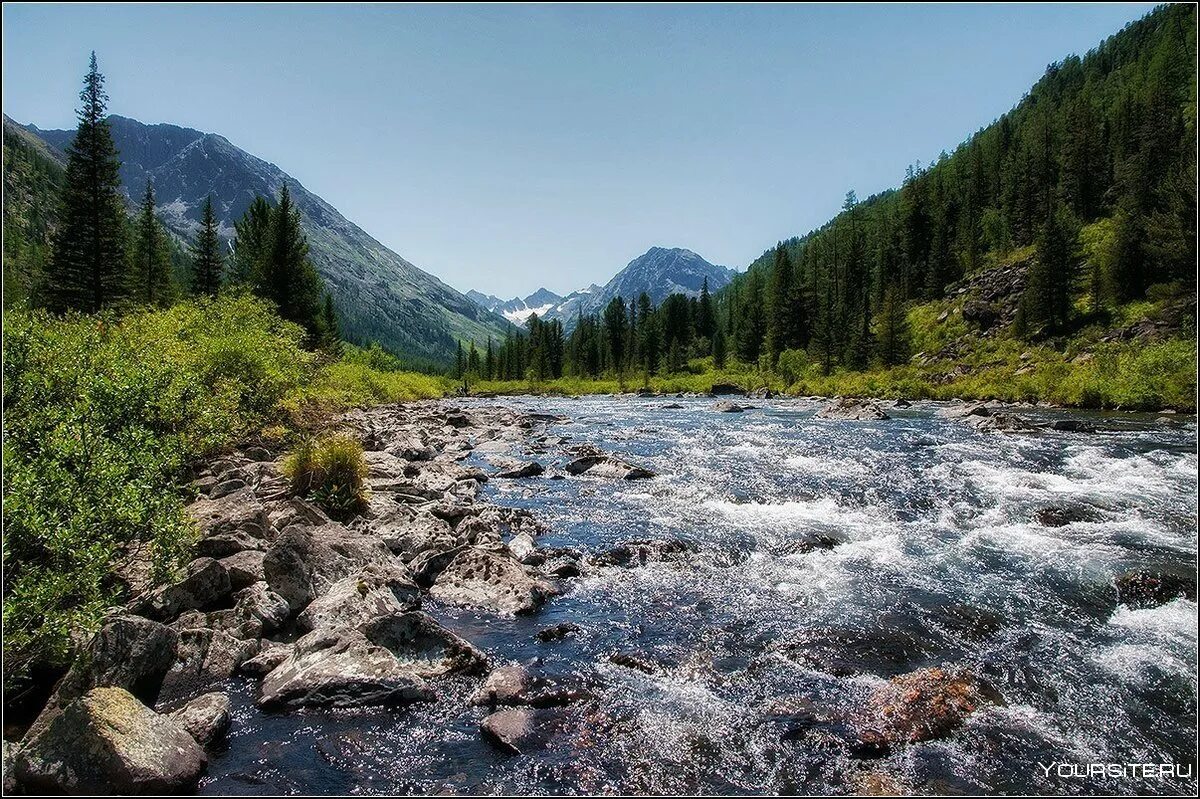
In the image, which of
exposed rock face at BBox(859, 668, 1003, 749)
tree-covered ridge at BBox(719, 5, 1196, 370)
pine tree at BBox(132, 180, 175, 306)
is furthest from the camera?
pine tree at BBox(132, 180, 175, 306)

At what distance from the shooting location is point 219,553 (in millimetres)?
10789

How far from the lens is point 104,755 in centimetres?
566

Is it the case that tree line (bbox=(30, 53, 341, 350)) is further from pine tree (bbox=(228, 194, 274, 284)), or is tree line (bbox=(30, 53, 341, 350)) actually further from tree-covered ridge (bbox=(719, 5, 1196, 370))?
tree-covered ridge (bbox=(719, 5, 1196, 370))

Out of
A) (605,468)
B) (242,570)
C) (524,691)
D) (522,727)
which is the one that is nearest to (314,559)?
(242,570)

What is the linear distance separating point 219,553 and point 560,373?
446 ft

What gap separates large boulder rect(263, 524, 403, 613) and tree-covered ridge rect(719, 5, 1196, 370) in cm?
6871

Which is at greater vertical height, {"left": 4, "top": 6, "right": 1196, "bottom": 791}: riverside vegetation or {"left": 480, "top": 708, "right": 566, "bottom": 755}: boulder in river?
{"left": 4, "top": 6, "right": 1196, "bottom": 791}: riverside vegetation

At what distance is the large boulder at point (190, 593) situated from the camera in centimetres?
899

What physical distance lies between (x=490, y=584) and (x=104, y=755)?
6.75 m

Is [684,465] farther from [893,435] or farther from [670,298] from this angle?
[670,298]

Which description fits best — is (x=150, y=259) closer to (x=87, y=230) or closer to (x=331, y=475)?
(x=87, y=230)

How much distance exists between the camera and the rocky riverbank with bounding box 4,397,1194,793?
6051 mm

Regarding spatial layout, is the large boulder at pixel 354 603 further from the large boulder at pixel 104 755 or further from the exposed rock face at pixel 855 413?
the exposed rock face at pixel 855 413

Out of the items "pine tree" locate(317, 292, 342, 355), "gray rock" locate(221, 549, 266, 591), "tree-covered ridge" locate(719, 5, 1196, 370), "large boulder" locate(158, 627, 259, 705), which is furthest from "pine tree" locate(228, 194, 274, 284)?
"tree-covered ridge" locate(719, 5, 1196, 370)
